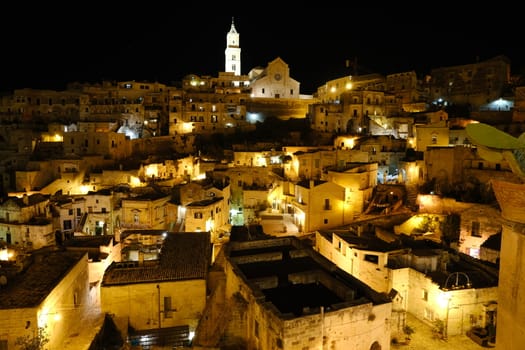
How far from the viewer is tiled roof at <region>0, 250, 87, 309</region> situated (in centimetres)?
1449

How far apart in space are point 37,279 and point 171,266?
5.42 meters

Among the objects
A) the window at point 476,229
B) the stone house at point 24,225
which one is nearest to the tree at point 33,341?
the stone house at point 24,225

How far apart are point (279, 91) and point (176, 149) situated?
19721mm

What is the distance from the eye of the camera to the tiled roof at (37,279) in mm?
14488

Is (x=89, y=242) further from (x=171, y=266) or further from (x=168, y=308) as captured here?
(x=168, y=308)

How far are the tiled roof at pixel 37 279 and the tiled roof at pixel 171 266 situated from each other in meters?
1.80

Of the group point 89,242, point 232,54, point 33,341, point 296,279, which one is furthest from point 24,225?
point 232,54

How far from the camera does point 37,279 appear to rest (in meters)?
16.1

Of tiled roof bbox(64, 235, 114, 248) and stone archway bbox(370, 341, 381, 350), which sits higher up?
tiled roof bbox(64, 235, 114, 248)

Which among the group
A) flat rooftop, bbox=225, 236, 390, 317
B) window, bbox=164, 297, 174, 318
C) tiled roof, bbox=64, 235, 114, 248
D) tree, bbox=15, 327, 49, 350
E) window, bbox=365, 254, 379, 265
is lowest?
window, bbox=164, 297, 174, 318

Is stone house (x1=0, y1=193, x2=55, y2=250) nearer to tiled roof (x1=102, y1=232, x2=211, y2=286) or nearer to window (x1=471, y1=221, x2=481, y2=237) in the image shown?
tiled roof (x1=102, y1=232, x2=211, y2=286)

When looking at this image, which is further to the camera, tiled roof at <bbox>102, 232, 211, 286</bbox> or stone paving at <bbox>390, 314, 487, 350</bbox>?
tiled roof at <bbox>102, 232, 211, 286</bbox>

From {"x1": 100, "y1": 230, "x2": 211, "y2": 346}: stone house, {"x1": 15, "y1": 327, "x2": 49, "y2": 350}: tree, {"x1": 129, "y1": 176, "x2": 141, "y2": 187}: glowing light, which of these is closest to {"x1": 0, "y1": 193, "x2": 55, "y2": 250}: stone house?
{"x1": 129, "y1": 176, "x2": 141, "y2": 187}: glowing light

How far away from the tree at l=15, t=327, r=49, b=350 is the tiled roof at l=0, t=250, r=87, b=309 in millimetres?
1033
